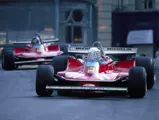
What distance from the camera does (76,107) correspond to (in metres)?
10.4

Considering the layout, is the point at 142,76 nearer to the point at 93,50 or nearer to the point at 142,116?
the point at 93,50

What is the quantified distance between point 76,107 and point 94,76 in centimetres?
207

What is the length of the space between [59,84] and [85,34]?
83.9ft

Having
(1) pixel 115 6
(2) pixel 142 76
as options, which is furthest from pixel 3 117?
(1) pixel 115 6

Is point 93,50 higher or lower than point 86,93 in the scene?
higher

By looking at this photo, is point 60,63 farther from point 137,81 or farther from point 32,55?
point 32,55

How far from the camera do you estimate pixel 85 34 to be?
37.9m

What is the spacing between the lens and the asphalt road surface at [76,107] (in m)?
9.28

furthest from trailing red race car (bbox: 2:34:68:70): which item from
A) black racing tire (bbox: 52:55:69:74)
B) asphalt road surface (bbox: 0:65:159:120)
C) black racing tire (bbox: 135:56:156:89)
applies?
asphalt road surface (bbox: 0:65:159:120)

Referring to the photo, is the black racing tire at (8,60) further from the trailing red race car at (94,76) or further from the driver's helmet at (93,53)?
the driver's helmet at (93,53)

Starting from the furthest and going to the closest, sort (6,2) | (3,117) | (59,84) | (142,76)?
(6,2) → (59,84) → (142,76) → (3,117)

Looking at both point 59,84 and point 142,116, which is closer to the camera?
point 142,116

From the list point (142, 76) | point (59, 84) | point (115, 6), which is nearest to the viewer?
point (142, 76)

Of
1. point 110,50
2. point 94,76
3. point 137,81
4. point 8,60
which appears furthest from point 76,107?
point 8,60
